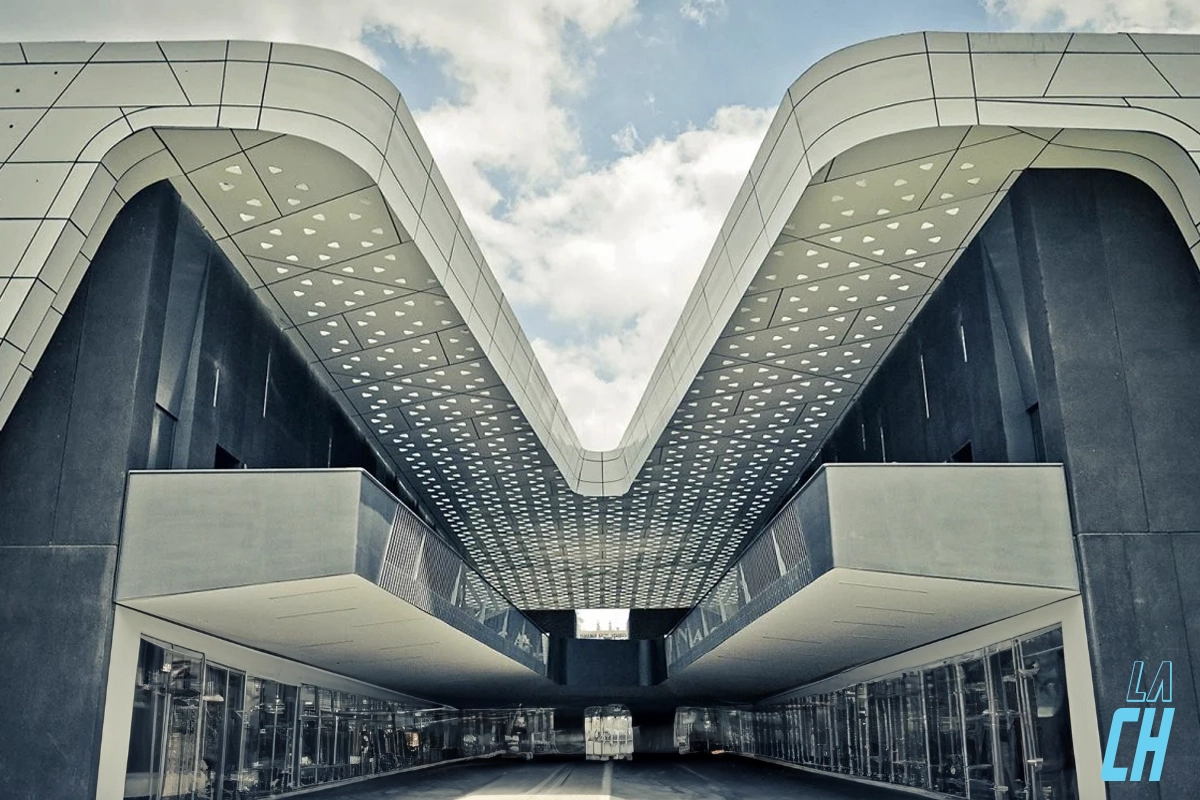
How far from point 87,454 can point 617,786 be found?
1416 cm

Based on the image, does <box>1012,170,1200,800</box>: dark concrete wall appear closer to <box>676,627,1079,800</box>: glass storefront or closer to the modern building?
the modern building

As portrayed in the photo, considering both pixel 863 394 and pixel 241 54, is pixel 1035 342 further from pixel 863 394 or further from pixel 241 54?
pixel 241 54

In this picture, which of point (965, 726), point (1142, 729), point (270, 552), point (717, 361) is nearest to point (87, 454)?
point (270, 552)

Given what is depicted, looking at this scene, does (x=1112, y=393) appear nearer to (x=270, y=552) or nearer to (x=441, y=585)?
(x=270, y=552)

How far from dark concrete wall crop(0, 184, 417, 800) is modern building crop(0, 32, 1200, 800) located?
4 cm

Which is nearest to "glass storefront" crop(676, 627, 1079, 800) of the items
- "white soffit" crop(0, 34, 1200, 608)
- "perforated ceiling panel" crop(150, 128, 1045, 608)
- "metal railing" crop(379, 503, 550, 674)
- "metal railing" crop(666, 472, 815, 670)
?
"metal railing" crop(666, 472, 815, 670)

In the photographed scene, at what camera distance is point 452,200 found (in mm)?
15578

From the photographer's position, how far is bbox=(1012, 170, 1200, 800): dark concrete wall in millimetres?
11992

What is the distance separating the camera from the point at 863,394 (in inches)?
856

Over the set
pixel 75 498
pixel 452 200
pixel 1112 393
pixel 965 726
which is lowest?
pixel 965 726

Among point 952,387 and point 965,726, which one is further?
point 952,387

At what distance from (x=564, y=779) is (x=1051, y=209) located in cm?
1894

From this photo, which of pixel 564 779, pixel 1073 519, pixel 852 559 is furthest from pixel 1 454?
pixel 564 779

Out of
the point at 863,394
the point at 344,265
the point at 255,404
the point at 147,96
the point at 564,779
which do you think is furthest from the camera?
the point at 564,779
